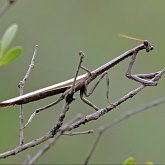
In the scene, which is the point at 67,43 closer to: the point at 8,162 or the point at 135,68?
the point at 135,68

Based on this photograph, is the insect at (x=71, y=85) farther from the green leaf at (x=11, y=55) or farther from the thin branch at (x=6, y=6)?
the thin branch at (x=6, y=6)

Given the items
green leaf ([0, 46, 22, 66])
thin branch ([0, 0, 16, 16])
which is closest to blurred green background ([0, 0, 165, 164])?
green leaf ([0, 46, 22, 66])

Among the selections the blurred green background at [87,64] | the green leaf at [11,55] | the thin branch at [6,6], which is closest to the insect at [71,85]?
the green leaf at [11,55]

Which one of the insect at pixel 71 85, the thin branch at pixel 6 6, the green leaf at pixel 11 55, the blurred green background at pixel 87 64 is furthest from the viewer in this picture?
the blurred green background at pixel 87 64

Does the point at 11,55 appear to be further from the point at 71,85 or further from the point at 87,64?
the point at 87,64

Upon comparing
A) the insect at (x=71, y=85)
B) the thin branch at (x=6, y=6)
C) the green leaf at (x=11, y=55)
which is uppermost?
the thin branch at (x=6, y=6)

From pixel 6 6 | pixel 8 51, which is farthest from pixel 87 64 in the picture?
pixel 6 6
